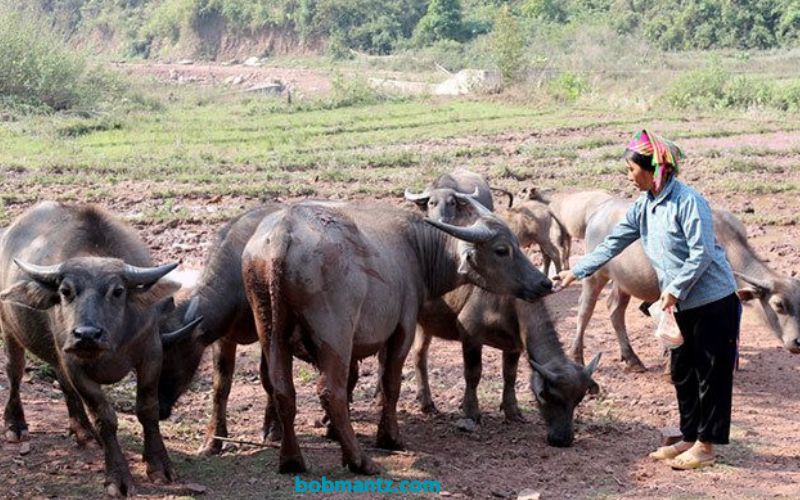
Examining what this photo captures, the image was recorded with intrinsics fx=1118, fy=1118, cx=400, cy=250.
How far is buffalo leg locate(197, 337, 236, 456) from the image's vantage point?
682 centimetres

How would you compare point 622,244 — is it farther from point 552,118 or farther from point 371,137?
point 552,118

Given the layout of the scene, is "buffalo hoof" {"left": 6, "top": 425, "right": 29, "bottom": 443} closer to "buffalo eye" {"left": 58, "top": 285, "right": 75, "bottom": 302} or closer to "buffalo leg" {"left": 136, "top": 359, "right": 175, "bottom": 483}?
"buffalo leg" {"left": 136, "top": 359, "right": 175, "bottom": 483}

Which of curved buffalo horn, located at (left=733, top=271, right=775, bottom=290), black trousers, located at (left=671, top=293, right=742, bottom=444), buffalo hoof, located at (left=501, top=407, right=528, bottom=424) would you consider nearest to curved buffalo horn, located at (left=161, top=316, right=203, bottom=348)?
buffalo hoof, located at (left=501, top=407, right=528, bottom=424)

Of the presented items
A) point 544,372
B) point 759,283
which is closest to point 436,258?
point 544,372

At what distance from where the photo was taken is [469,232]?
6754mm

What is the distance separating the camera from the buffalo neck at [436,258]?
23.3ft

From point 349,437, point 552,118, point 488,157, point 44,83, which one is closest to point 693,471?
point 349,437

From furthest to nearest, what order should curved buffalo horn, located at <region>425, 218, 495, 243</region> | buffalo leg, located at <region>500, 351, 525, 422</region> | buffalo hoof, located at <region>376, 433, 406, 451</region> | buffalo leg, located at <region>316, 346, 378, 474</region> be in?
buffalo leg, located at <region>500, 351, 525, 422</region> < buffalo hoof, located at <region>376, 433, 406, 451</region> < curved buffalo horn, located at <region>425, 218, 495, 243</region> < buffalo leg, located at <region>316, 346, 378, 474</region>

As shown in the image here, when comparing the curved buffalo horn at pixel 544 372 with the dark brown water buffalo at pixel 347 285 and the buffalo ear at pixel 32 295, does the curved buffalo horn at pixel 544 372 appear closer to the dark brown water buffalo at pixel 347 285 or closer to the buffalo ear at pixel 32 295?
the dark brown water buffalo at pixel 347 285

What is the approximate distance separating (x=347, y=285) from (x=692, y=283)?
183cm

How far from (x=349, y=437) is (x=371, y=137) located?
18051 mm

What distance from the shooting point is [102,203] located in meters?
15.8

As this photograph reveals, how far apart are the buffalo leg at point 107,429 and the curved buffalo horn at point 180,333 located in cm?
59

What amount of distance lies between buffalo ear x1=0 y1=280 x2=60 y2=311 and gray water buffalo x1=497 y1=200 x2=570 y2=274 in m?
6.65
